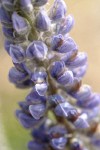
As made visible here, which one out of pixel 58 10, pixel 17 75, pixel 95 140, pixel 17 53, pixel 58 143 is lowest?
pixel 95 140

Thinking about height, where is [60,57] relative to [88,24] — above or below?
below

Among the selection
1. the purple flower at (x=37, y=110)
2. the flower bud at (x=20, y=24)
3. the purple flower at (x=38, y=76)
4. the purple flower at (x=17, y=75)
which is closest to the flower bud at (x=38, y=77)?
the purple flower at (x=38, y=76)

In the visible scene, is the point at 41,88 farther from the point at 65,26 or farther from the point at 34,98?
the point at 65,26

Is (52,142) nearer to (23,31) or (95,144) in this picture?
(95,144)

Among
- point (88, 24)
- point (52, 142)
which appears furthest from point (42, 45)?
point (88, 24)

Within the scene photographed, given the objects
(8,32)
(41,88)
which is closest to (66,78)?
(41,88)

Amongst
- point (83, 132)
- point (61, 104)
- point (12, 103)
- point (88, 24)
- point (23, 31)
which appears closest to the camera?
point (23, 31)

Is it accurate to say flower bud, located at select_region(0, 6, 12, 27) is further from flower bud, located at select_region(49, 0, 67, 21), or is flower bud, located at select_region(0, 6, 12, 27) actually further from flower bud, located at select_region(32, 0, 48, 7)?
flower bud, located at select_region(49, 0, 67, 21)
